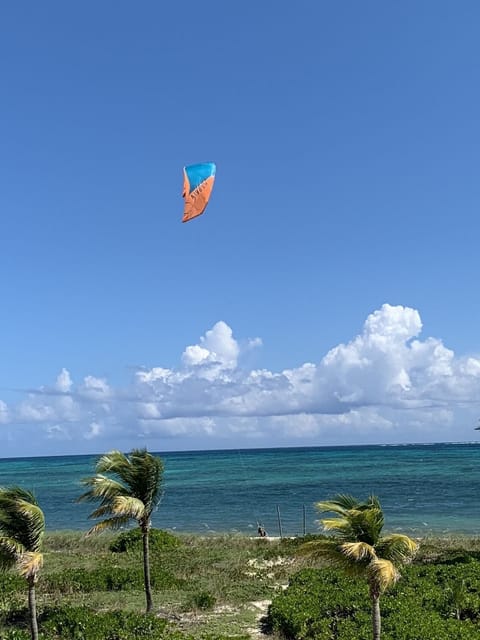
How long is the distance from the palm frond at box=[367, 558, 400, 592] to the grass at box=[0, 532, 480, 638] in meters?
7.03

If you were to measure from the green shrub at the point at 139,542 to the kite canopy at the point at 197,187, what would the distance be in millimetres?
19534

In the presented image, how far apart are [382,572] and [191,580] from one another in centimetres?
1469

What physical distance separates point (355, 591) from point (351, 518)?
346 inches


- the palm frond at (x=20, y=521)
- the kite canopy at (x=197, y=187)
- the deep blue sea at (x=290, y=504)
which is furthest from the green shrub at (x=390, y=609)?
the deep blue sea at (x=290, y=504)

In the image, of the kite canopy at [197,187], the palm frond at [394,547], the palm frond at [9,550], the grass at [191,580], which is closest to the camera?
the palm frond at [394,547]

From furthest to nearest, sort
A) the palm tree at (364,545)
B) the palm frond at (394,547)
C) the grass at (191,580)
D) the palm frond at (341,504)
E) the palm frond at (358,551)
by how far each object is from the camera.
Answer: the grass at (191,580)
the palm frond at (341,504)
the palm frond at (394,547)
the palm tree at (364,545)
the palm frond at (358,551)

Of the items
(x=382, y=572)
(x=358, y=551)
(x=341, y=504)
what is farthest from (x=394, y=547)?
(x=341, y=504)

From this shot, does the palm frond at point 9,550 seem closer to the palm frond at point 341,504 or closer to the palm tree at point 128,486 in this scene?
the palm tree at point 128,486

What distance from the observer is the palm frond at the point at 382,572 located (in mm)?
11734

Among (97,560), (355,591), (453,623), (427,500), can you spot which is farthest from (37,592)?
(427,500)

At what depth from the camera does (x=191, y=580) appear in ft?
80.5

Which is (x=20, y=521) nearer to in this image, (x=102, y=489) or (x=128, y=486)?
(x=102, y=489)

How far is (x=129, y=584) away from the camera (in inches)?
917

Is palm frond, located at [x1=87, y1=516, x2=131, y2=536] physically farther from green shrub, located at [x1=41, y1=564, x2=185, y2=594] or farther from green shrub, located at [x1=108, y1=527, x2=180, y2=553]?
green shrub, located at [x1=108, y1=527, x2=180, y2=553]
